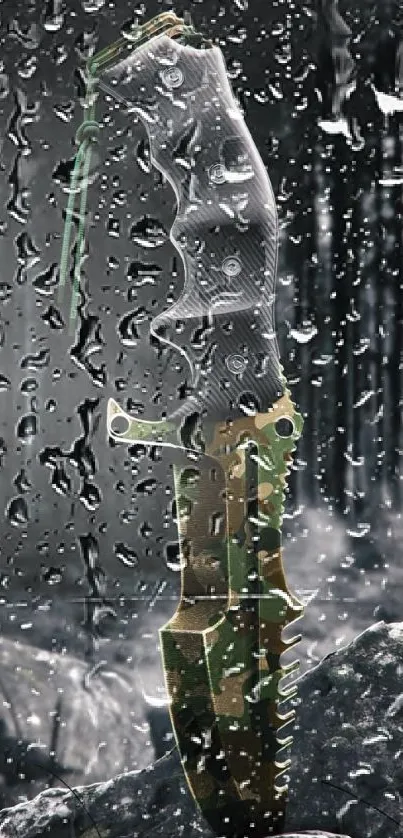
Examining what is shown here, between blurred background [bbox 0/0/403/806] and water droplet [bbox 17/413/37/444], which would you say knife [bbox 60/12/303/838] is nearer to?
blurred background [bbox 0/0/403/806]

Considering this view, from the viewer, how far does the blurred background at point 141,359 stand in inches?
64.3

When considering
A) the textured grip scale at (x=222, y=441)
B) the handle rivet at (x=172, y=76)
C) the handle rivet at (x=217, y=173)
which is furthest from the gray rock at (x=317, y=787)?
the handle rivet at (x=172, y=76)

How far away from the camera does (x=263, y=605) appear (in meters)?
1.63

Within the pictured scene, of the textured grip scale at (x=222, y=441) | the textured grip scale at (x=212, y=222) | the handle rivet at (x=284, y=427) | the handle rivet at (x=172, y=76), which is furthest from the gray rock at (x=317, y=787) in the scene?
the handle rivet at (x=172, y=76)

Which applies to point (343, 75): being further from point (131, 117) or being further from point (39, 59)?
point (39, 59)

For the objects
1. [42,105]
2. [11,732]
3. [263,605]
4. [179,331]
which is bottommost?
[11,732]

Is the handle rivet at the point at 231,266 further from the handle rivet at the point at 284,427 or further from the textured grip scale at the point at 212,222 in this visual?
the handle rivet at the point at 284,427

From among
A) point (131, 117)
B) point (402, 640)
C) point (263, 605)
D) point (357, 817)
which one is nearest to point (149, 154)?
point (131, 117)

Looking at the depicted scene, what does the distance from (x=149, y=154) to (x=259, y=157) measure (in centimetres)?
21

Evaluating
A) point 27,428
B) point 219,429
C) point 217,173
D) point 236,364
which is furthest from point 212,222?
point 27,428

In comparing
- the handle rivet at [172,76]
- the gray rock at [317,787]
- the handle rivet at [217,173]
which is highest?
the handle rivet at [172,76]

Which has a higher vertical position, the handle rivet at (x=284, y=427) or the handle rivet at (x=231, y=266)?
the handle rivet at (x=231, y=266)

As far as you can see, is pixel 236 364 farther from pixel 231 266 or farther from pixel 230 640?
pixel 230 640

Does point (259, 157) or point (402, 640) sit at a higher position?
point (259, 157)
